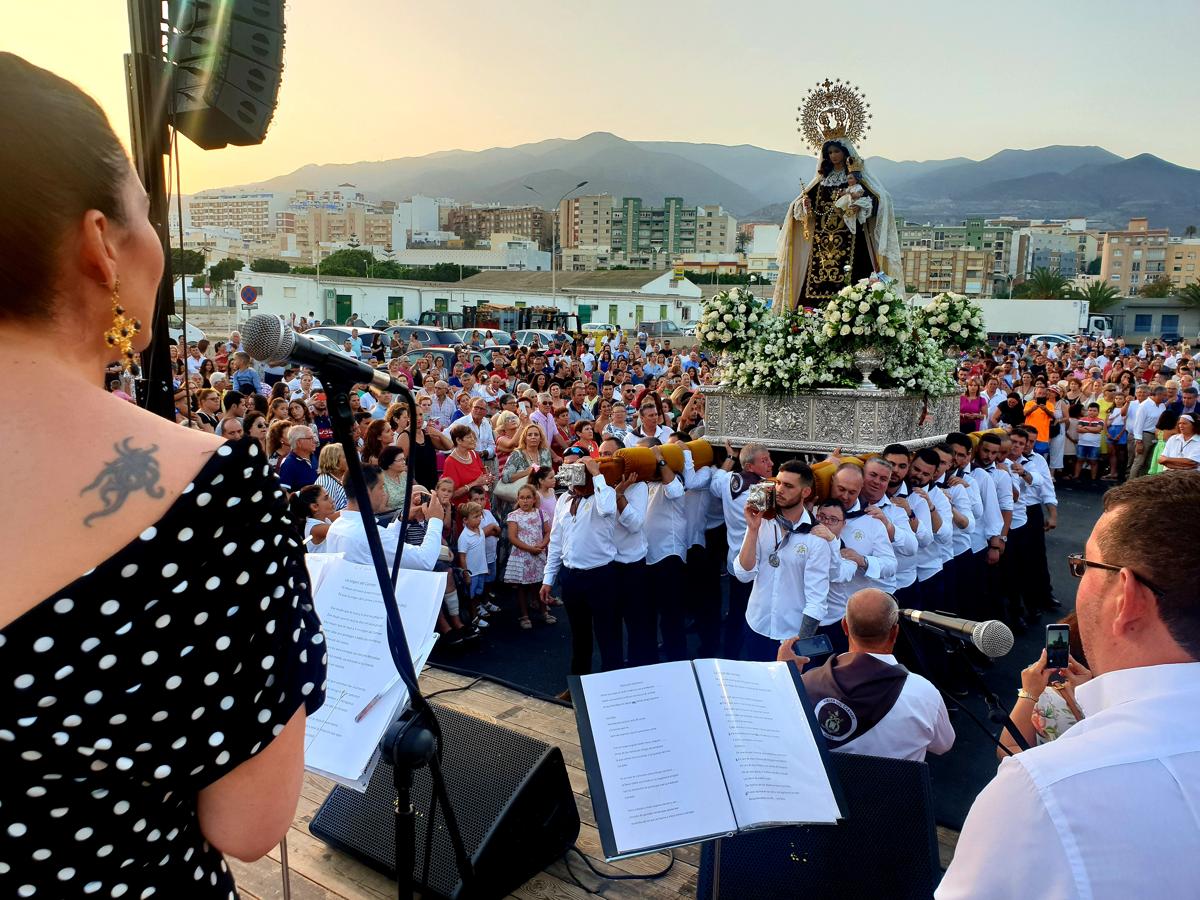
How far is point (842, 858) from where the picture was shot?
2699 mm

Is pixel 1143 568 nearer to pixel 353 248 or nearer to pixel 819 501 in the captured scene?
pixel 819 501

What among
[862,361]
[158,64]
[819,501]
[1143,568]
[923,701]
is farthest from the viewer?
[862,361]

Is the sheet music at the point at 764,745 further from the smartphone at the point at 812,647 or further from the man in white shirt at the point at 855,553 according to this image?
the man in white shirt at the point at 855,553

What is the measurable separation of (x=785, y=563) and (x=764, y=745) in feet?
9.75

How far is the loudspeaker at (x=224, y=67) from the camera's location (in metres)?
4.02

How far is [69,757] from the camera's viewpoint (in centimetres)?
108

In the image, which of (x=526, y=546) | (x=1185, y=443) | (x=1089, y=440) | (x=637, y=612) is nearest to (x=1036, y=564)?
(x=1185, y=443)

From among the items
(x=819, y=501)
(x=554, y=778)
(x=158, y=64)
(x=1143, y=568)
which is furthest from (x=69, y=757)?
(x=819, y=501)

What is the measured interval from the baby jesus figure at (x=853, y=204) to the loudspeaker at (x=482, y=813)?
31.4 feet

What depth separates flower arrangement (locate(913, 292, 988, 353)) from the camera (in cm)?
1034

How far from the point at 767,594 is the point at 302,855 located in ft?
10.9

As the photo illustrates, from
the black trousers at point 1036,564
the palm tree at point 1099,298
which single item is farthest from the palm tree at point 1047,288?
the black trousers at point 1036,564

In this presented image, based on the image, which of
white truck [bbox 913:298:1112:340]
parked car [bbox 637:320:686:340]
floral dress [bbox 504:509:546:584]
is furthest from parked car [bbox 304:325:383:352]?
white truck [bbox 913:298:1112:340]

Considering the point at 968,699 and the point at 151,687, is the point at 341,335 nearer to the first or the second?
the point at 968,699
